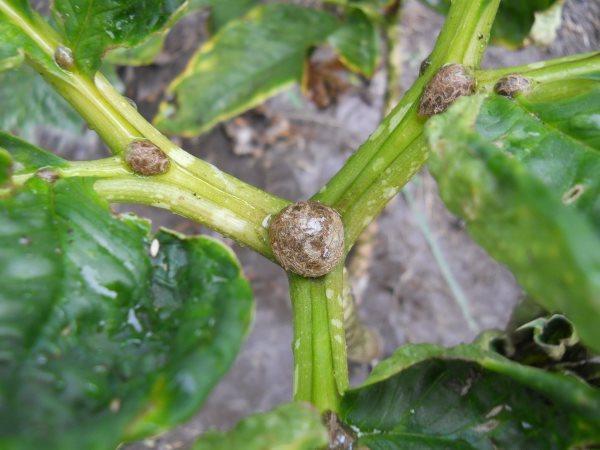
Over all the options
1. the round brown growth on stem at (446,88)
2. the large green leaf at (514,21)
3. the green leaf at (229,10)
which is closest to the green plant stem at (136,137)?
the round brown growth on stem at (446,88)

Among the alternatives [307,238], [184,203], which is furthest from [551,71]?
[184,203]

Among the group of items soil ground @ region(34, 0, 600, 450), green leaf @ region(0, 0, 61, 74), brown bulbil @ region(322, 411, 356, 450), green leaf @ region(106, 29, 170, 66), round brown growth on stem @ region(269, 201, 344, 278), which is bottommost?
soil ground @ region(34, 0, 600, 450)

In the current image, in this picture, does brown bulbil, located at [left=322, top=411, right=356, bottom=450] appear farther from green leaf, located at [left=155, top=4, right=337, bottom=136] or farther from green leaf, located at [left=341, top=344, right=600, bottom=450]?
green leaf, located at [left=155, top=4, right=337, bottom=136]

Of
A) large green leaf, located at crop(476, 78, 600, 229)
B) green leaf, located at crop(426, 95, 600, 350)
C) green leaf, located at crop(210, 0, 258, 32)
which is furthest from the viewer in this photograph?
green leaf, located at crop(210, 0, 258, 32)

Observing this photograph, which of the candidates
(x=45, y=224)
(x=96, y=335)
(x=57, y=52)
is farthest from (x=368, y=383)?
(x=57, y=52)

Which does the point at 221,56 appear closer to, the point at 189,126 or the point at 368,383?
the point at 189,126

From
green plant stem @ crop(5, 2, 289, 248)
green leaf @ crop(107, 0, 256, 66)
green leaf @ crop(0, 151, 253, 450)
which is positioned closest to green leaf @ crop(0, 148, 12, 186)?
green leaf @ crop(0, 151, 253, 450)
